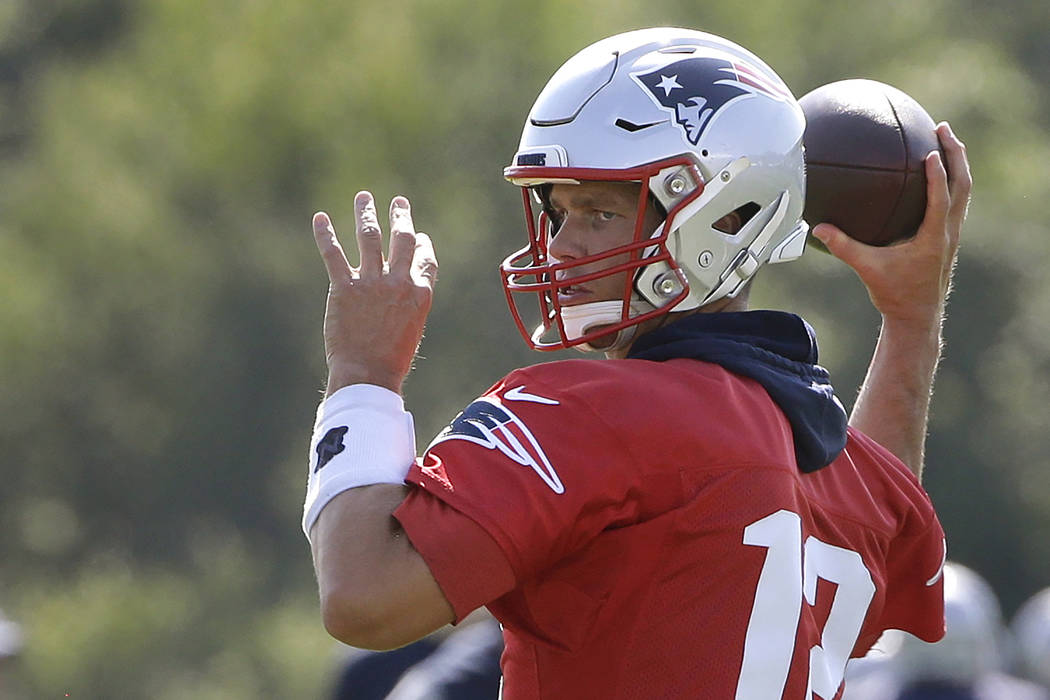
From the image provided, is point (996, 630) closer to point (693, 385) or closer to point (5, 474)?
point (693, 385)

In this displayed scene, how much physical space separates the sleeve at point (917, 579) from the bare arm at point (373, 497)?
93 centimetres

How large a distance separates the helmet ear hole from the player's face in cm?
15

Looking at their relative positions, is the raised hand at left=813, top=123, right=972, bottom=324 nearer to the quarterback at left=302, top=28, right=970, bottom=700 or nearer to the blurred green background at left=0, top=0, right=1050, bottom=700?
the quarterback at left=302, top=28, right=970, bottom=700

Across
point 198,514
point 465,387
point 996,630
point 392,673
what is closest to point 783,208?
point 392,673

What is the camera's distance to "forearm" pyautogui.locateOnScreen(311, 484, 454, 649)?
2254mm

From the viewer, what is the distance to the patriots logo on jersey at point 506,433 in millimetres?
2328

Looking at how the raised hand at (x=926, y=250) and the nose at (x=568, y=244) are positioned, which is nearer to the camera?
the nose at (x=568, y=244)

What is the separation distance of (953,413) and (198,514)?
271 inches

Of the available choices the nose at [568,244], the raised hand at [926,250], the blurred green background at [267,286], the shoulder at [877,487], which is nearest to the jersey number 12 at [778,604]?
the shoulder at [877,487]

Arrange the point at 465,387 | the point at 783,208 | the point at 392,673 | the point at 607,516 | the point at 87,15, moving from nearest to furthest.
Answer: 1. the point at 607,516
2. the point at 783,208
3. the point at 392,673
4. the point at 465,387
5. the point at 87,15

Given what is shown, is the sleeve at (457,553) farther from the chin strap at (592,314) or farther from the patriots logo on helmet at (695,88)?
the patriots logo on helmet at (695,88)

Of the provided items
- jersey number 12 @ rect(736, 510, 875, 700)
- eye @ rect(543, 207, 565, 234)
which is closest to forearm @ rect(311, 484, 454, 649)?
jersey number 12 @ rect(736, 510, 875, 700)

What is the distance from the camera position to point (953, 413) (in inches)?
600

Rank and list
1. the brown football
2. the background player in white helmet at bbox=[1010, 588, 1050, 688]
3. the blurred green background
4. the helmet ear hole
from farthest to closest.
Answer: the blurred green background
the background player in white helmet at bbox=[1010, 588, 1050, 688]
the brown football
the helmet ear hole
